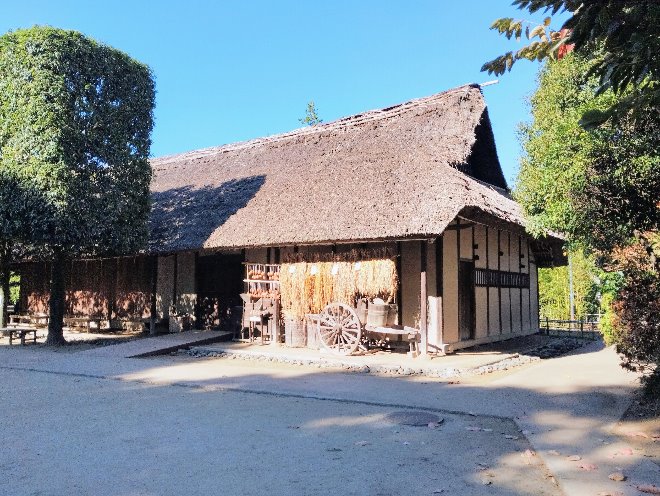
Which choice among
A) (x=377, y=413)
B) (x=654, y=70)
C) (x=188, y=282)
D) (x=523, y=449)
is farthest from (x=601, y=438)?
(x=188, y=282)

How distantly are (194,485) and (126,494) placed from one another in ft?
1.62

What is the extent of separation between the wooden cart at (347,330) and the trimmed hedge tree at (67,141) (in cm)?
560

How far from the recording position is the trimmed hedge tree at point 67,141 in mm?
11961

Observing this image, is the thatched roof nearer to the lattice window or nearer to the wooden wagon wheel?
the wooden wagon wheel

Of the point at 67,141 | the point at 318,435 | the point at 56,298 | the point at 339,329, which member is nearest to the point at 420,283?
the point at 339,329

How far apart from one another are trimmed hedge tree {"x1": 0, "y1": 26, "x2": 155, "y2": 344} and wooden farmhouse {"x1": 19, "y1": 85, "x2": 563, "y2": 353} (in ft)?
6.94

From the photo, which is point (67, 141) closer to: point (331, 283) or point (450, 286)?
point (331, 283)

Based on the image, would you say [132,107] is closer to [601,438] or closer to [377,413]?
[377,413]

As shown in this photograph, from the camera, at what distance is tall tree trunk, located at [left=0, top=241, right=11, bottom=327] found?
1595cm

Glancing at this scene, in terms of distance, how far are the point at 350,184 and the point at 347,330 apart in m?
3.62

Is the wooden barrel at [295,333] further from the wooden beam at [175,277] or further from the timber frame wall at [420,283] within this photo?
the wooden beam at [175,277]

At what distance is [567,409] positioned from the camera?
6.73 m

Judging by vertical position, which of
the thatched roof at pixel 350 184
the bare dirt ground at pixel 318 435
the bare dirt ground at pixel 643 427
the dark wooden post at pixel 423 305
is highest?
the thatched roof at pixel 350 184

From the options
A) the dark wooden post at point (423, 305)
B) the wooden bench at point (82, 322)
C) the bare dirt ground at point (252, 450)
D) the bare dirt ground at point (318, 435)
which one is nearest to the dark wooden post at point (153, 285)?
the wooden bench at point (82, 322)
